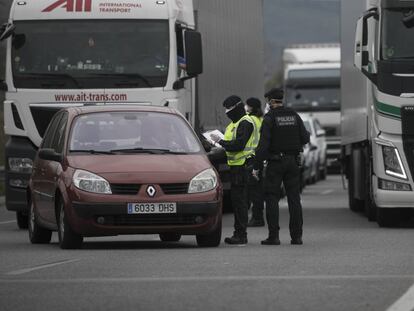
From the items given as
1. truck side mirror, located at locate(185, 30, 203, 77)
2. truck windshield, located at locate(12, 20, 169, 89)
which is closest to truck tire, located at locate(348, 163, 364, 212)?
truck side mirror, located at locate(185, 30, 203, 77)

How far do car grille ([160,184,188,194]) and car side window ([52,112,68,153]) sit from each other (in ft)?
5.00

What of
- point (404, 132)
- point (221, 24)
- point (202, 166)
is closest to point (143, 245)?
point (202, 166)

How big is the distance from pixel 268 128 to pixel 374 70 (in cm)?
380

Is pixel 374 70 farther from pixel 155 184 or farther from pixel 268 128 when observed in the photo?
pixel 155 184

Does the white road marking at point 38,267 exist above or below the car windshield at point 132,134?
below

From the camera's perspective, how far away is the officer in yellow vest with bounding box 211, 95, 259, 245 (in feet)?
58.1

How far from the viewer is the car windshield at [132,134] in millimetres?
17016

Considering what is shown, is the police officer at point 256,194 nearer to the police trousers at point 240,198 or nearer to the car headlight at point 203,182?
the police trousers at point 240,198

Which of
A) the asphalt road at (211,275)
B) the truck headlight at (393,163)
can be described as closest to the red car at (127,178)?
the asphalt road at (211,275)

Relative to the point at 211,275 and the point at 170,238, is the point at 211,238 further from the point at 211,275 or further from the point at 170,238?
the point at 211,275

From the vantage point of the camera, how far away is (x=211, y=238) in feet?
55.4

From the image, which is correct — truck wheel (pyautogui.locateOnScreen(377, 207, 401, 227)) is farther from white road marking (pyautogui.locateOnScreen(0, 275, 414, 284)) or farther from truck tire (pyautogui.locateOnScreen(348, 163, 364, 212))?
white road marking (pyautogui.locateOnScreen(0, 275, 414, 284))

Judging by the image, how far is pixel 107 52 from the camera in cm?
2173

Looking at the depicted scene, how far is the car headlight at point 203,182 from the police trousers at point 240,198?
3.98 feet
